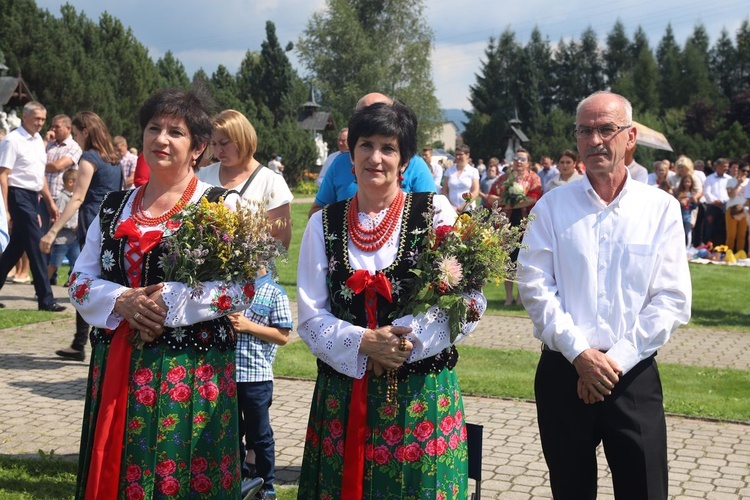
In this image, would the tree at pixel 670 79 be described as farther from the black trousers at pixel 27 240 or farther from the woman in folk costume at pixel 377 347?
the woman in folk costume at pixel 377 347

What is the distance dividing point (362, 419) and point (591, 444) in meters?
1.04

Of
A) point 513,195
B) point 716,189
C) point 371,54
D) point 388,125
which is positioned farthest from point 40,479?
point 371,54

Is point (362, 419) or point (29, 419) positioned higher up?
point (362, 419)

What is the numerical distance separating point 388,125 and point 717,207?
19.3 meters

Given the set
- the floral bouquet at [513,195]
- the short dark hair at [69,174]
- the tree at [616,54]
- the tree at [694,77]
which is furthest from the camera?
the tree at [616,54]

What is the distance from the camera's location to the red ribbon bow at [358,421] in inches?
143

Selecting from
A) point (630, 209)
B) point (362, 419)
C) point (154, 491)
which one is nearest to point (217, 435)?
point (154, 491)

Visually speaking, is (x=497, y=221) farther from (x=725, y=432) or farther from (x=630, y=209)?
(x=725, y=432)

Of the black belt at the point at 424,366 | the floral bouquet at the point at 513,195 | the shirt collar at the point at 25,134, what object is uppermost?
the shirt collar at the point at 25,134

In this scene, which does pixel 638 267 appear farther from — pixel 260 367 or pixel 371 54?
pixel 371 54

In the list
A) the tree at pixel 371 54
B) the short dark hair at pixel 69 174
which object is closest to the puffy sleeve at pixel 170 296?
the short dark hair at pixel 69 174

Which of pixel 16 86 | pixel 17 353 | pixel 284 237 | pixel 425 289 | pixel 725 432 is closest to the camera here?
pixel 425 289

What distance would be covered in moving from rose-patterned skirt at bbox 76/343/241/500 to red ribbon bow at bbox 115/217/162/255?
43 cm

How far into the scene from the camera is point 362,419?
145 inches
